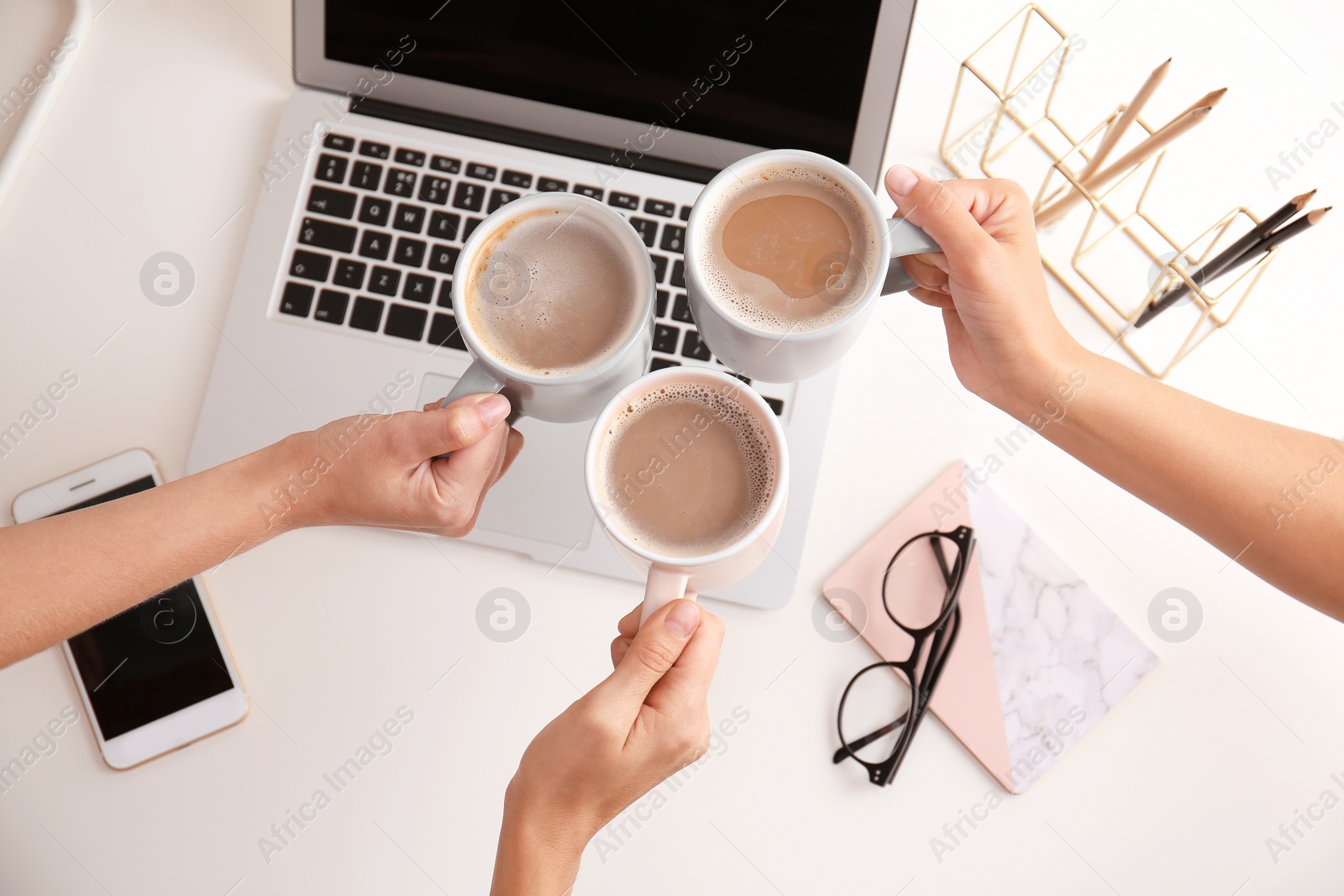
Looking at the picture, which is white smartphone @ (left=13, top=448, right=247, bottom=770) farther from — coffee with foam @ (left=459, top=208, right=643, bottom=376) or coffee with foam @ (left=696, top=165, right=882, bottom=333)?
coffee with foam @ (left=696, top=165, right=882, bottom=333)

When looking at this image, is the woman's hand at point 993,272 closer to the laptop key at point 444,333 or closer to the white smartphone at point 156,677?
the laptop key at point 444,333

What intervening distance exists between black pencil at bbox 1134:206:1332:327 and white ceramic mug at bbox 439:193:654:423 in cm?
54

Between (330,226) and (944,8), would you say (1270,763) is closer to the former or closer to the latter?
(944,8)

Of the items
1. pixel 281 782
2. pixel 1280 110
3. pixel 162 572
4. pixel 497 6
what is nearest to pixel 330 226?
pixel 497 6

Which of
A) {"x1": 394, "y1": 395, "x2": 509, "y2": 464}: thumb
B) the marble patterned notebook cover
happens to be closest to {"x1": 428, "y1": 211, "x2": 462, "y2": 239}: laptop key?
{"x1": 394, "y1": 395, "x2": 509, "y2": 464}: thumb

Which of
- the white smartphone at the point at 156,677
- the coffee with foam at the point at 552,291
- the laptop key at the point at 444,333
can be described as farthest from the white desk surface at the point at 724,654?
the coffee with foam at the point at 552,291

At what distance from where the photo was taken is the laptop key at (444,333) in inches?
37.9

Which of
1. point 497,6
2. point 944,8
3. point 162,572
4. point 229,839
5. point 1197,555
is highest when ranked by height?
point 944,8

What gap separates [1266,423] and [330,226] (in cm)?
99

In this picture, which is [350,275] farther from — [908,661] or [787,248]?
[908,661]

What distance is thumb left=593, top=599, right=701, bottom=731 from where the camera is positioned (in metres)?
0.69

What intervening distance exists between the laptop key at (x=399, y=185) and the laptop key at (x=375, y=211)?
13 mm

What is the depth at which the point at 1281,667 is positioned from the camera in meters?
0.96

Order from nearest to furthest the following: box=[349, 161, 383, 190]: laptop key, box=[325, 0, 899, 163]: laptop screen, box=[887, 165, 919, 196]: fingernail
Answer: box=[887, 165, 919, 196]: fingernail < box=[325, 0, 899, 163]: laptop screen < box=[349, 161, 383, 190]: laptop key
